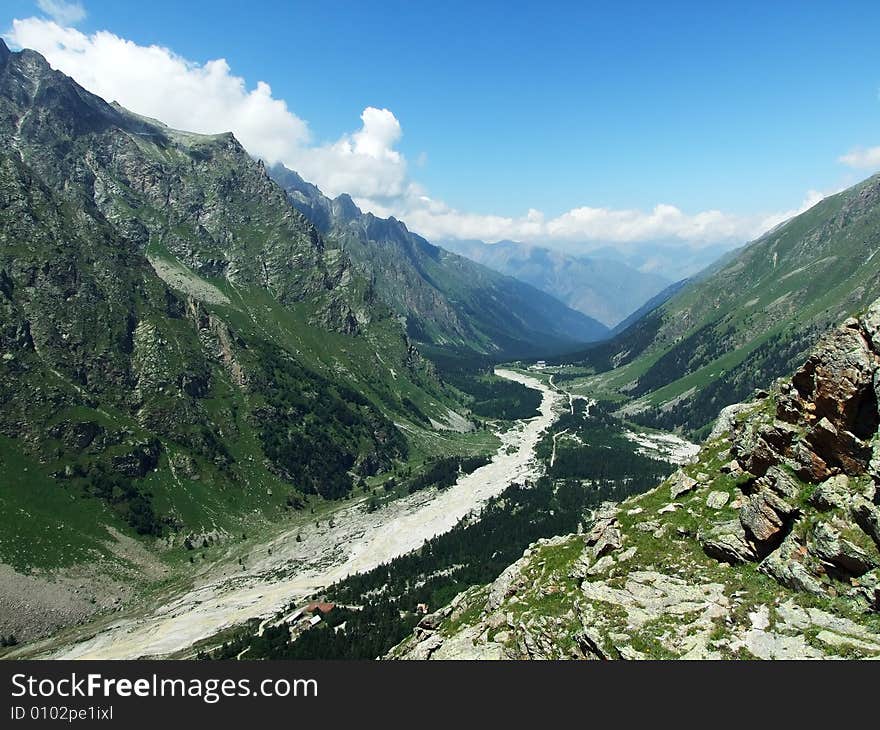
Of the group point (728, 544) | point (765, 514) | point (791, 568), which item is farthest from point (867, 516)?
point (728, 544)

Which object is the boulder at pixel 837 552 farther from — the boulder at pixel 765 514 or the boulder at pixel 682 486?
the boulder at pixel 682 486

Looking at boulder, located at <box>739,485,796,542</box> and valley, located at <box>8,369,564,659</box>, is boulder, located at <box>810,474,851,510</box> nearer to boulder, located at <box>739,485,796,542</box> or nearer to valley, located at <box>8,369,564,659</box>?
boulder, located at <box>739,485,796,542</box>

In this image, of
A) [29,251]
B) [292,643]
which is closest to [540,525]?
[292,643]

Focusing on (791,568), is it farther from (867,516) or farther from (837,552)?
(867,516)

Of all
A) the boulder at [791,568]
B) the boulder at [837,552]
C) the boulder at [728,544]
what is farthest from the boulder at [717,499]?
the boulder at [837,552]

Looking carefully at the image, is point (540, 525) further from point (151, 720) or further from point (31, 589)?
point (151, 720)

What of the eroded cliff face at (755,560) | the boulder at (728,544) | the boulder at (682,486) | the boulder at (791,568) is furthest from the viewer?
the boulder at (682,486)

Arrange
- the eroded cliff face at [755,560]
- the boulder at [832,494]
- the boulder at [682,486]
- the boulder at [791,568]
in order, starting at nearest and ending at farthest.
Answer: the eroded cliff face at [755,560] < the boulder at [791,568] < the boulder at [832,494] < the boulder at [682,486]

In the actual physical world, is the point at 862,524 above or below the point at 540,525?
above
